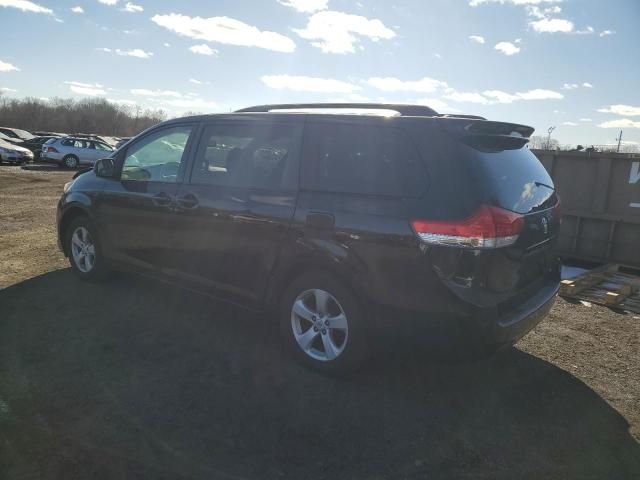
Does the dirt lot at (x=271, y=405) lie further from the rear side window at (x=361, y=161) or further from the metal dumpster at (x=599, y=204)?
the metal dumpster at (x=599, y=204)

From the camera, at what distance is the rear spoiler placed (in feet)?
10.2

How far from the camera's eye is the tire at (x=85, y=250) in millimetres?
5301

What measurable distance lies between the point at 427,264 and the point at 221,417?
1.56m

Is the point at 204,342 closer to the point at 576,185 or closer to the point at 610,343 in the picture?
the point at 610,343

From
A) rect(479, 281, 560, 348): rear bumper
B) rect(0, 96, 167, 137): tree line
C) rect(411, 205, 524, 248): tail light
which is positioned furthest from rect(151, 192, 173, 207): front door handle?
rect(0, 96, 167, 137): tree line

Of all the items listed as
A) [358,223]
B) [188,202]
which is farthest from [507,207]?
[188,202]

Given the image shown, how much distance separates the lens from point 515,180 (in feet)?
10.6

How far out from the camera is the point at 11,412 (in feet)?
9.64

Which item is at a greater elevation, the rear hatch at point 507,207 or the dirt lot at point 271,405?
the rear hatch at point 507,207

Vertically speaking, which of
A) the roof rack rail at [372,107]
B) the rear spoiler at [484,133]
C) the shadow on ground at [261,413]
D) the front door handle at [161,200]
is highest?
Answer: the roof rack rail at [372,107]

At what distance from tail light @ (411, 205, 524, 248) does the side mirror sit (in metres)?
3.55

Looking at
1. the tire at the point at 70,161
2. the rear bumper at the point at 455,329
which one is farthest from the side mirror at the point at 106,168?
the tire at the point at 70,161

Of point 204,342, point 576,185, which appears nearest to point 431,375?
point 204,342

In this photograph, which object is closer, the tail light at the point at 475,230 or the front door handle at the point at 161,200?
the tail light at the point at 475,230
